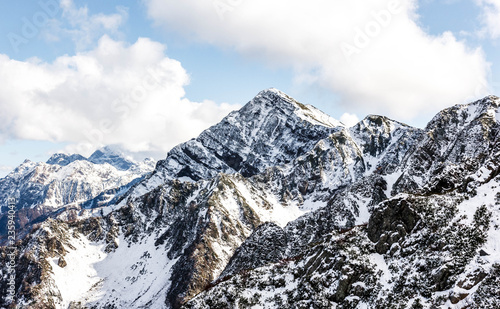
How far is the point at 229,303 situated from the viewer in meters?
53.5

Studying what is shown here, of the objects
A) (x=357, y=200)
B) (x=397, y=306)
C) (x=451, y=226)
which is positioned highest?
(x=357, y=200)

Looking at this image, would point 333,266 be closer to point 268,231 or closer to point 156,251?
point 268,231

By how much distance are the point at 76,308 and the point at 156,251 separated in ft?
161

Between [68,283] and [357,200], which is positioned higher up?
[357,200]

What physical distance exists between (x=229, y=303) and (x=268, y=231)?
7124 centimetres

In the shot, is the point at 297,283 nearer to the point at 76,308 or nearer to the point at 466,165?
the point at 466,165

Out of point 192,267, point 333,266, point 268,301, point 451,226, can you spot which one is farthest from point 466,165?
point 192,267

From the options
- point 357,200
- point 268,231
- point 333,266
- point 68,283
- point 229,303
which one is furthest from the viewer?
point 68,283

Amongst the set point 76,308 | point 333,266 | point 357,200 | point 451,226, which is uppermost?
point 357,200

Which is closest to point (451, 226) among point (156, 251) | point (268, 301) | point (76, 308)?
point (268, 301)

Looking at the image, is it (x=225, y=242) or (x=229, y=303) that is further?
(x=225, y=242)

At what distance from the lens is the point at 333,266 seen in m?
50.1

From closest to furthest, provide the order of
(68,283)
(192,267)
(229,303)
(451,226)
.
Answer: (451,226)
(229,303)
(192,267)
(68,283)

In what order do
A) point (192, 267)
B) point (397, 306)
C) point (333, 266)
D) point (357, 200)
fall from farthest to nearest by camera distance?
point (192, 267)
point (357, 200)
point (333, 266)
point (397, 306)
